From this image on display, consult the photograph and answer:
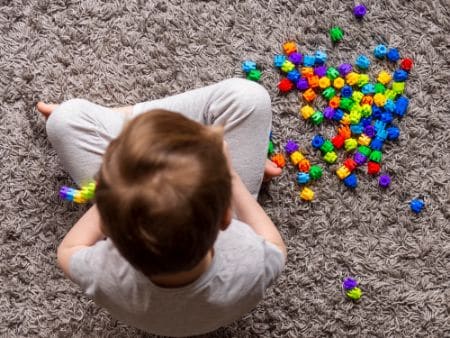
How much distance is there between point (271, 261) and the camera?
849mm

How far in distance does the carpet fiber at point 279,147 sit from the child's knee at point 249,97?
0.13m

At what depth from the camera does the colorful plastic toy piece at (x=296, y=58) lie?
1104mm

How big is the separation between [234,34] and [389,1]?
31 cm

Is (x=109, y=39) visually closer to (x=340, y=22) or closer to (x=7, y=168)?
(x=7, y=168)

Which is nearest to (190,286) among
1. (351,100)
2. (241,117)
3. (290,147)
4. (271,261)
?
(271,261)

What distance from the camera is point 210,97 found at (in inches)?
38.9

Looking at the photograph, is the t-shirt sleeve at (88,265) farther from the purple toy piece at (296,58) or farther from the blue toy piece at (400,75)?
the blue toy piece at (400,75)

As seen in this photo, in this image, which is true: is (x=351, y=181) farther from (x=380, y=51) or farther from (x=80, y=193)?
(x=80, y=193)

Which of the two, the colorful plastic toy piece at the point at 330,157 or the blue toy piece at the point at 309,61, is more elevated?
the blue toy piece at the point at 309,61

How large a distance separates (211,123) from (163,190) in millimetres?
410

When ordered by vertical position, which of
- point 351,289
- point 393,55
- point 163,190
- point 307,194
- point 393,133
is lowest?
point 351,289

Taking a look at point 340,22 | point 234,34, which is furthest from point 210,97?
point 340,22

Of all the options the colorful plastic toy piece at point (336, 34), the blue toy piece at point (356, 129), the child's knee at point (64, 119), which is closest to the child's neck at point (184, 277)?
the child's knee at point (64, 119)

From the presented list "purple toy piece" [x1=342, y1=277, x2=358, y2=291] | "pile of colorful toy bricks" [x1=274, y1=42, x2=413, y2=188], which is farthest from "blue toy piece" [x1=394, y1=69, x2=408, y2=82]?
"purple toy piece" [x1=342, y1=277, x2=358, y2=291]
